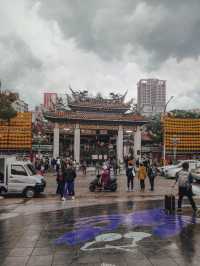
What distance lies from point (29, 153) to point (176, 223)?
1485 inches

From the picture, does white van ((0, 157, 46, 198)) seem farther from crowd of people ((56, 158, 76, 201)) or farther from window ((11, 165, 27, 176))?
crowd of people ((56, 158, 76, 201))

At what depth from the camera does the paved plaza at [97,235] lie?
6.58 meters

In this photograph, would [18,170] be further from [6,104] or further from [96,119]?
[96,119]

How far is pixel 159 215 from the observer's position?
11469mm

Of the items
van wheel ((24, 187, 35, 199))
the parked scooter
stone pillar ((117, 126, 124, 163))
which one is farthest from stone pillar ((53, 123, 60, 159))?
van wheel ((24, 187, 35, 199))

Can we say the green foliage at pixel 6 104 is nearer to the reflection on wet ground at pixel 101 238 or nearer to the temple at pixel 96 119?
the reflection on wet ground at pixel 101 238

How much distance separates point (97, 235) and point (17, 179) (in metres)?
9.56

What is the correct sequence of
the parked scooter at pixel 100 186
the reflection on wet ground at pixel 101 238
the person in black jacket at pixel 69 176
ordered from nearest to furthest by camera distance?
the reflection on wet ground at pixel 101 238, the person in black jacket at pixel 69 176, the parked scooter at pixel 100 186

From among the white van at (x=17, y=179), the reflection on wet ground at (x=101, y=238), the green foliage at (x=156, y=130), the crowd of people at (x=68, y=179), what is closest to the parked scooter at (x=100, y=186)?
the crowd of people at (x=68, y=179)

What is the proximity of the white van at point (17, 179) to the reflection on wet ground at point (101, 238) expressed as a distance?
5.27 meters

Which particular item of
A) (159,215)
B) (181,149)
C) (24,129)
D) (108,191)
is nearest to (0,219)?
(159,215)

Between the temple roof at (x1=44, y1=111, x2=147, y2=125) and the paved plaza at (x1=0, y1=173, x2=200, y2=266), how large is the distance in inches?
1286

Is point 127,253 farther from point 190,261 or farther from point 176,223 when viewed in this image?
point 176,223

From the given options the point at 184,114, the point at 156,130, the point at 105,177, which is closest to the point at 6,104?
the point at 105,177
